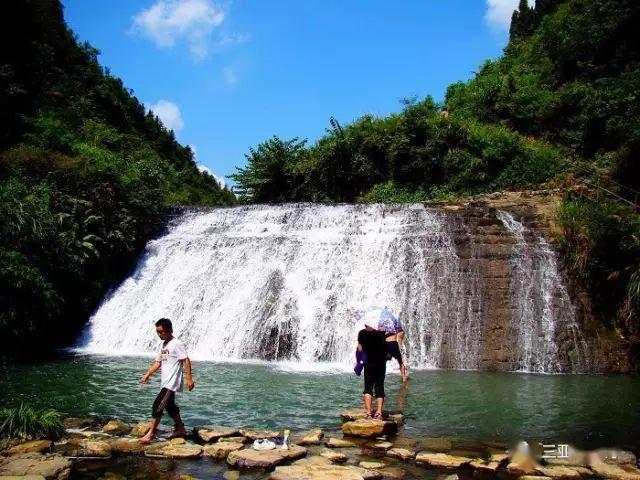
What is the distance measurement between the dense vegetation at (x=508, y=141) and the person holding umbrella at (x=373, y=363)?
10699mm

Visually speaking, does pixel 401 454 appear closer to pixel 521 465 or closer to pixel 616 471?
pixel 521 465

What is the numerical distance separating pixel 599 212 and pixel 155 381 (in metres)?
11.6

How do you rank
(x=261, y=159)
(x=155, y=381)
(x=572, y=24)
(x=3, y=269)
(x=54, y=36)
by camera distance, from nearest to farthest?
(x=155, y=381) → (x=3, y=269) → (x=261, y=159) → (x=572, y=24) → (x=54, y=36)

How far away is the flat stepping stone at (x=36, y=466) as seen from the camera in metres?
4.75

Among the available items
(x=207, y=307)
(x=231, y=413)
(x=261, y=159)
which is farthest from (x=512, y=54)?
(x=231, y=413)

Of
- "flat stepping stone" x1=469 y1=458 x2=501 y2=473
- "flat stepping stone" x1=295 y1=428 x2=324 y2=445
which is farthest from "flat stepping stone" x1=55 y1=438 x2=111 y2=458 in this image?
"flat stepping stone" x1=469 y1=458 x2=501 y2=473

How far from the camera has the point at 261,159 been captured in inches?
1178

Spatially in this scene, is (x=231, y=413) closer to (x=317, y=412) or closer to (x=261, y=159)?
(x=317, y=412)

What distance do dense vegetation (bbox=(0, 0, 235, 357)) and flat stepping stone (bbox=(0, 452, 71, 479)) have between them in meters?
8.04

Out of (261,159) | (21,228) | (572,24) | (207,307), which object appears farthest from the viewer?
(572,24)

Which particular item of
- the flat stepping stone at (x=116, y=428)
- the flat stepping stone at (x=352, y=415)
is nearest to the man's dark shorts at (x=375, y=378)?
the flat stepping stone at (x=352, y=415)

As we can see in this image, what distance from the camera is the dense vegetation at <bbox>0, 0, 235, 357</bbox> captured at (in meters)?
12.8

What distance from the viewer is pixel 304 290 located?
1512 cm

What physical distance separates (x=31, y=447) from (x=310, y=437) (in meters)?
3.02
